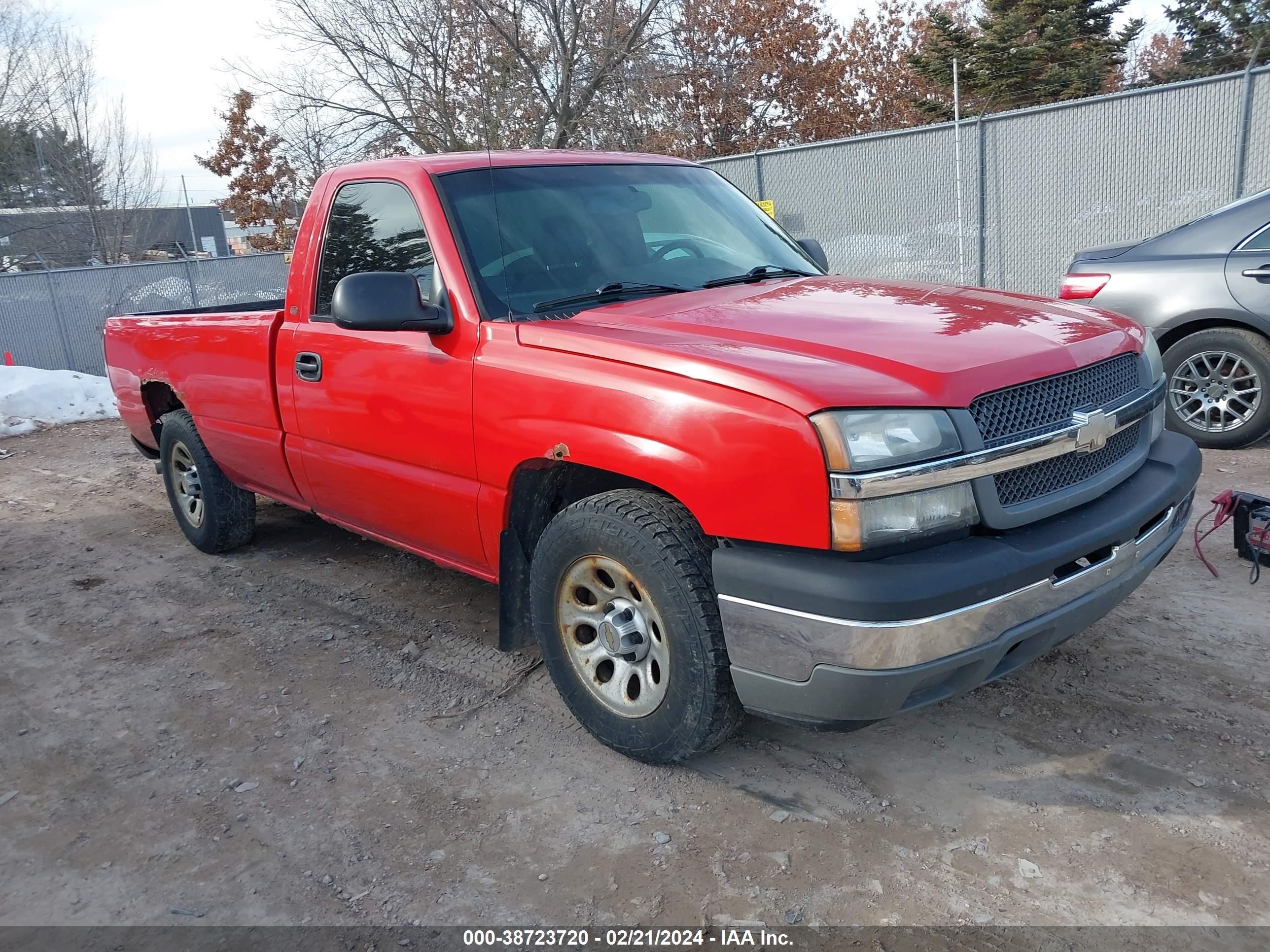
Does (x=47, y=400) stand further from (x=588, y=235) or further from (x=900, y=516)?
(x=900, y=516)

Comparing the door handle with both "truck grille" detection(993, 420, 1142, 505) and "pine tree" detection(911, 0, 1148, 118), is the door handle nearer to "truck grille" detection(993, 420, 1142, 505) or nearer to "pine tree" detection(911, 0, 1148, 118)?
"truck grille" detection(993, 420, 1142, 505)

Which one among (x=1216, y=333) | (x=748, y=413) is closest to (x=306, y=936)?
(x=748, y=413)

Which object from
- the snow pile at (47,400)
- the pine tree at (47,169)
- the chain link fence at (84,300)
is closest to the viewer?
the snow pile at (47,400)

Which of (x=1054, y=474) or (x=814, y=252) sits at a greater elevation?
(x=814, y=252)

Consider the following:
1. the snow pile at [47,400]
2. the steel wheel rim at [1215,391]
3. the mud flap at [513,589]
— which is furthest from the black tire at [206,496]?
the steel wheel rim at [1215,391]

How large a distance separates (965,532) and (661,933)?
1.26 m

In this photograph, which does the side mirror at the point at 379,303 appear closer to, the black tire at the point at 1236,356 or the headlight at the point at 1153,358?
the headlight at the point at 1153,358

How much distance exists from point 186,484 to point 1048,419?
4.73 metres

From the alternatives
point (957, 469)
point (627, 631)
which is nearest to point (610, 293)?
point (627, 631)

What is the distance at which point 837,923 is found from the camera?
2467 millimetres

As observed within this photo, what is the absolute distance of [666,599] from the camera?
2826mm

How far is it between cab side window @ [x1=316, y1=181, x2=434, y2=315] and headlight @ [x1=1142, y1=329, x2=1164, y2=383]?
2.49 m

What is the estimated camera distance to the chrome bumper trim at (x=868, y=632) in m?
2.47

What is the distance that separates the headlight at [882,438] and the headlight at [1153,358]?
1294 millimetres
